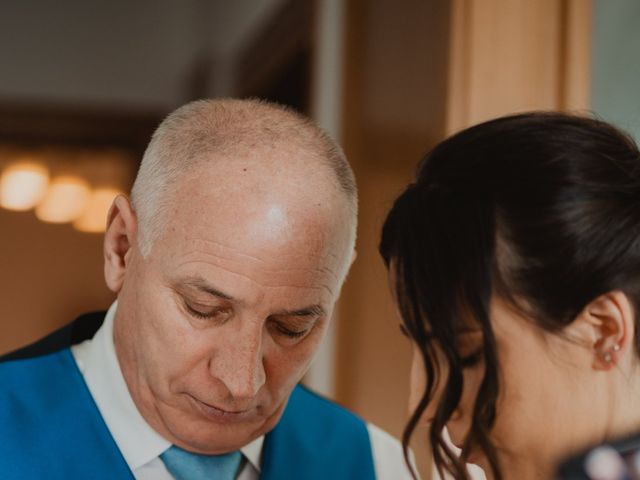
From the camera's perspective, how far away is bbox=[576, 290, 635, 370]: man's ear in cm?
117

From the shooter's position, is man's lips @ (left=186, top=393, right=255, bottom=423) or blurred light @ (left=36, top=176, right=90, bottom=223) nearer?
man's lips @ (left=186, top=393, right=255, bottom=423)

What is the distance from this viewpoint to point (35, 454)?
160cm

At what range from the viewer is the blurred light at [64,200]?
6035mm

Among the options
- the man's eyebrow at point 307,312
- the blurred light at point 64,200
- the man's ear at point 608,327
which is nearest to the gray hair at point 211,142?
the man's eyebrow at point 307,312

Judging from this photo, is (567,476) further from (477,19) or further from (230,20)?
(230,20)

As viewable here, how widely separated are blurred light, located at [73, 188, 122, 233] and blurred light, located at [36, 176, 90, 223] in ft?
0.11

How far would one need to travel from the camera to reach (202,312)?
152 centimetres

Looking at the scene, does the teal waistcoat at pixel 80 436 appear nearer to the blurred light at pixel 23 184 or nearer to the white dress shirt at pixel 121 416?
the white dress shirt at pixel 121 416

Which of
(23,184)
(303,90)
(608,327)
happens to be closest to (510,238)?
(608,327)

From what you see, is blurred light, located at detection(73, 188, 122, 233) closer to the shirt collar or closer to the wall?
the wall

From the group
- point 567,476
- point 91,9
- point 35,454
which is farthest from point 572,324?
point 91,9

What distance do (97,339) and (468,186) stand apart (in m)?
0.75

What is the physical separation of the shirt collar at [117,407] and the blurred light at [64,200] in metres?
4.39

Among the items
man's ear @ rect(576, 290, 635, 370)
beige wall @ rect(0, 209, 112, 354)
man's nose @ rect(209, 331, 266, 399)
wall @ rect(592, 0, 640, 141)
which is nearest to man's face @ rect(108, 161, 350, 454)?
man's nose @ rect(209, 331, 266, 399)
